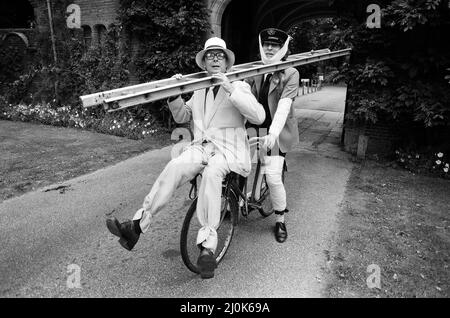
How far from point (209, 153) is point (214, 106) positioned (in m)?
0.44

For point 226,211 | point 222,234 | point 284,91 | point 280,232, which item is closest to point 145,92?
point 226,211

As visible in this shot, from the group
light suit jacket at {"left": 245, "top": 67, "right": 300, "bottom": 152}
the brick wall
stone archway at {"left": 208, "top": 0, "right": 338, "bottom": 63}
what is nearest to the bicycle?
light suit jacket at {"left": 245, "top": 67, "right": 300, "bottom": 152}

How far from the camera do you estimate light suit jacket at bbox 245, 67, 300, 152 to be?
135 inches

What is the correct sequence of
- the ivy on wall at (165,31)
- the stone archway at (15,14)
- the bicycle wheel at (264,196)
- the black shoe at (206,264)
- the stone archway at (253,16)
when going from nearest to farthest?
the black shoe at (206,264) < the bicycle wheel at (264,196) < the ivy on wall at (165,31) < the stone archway at (253,16) < the stone archway at (15,14)

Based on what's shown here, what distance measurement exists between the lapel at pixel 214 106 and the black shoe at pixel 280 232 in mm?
1418

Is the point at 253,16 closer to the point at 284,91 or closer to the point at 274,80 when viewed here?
the point at 274,80

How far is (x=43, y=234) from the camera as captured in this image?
3539 mm

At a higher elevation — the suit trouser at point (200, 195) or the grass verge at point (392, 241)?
the suit trouser at point (200, 195)

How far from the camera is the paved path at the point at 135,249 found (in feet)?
8.87

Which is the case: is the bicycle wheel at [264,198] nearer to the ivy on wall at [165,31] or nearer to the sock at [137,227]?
the sock at [137,227]

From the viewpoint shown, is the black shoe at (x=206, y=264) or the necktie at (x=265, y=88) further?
the necktie at (x=265, y=88)

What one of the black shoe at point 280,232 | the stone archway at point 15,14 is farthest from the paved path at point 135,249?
the stone archway at point 15,14

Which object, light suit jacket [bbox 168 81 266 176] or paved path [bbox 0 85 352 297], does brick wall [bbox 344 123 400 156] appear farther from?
light suit jacket [bbox 168 81 266 176]

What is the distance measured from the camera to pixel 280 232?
3562mm
